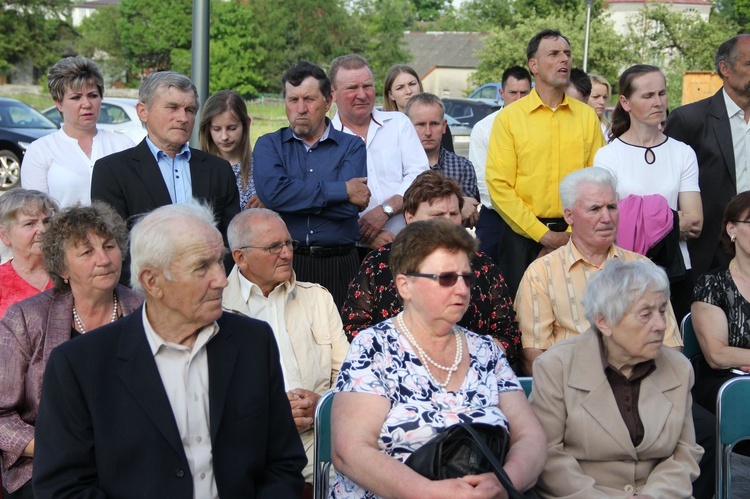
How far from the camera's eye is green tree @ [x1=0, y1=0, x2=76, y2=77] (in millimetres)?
49094

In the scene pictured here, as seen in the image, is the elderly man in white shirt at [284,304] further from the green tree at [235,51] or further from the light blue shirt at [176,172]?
the green tree at [235,51]

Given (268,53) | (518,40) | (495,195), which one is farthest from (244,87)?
(495,195)

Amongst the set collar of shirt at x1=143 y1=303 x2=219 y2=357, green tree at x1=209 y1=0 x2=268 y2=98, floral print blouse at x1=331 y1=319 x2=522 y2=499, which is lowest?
floral print blouse at x1=331 y1=319 x2=522 y2=499

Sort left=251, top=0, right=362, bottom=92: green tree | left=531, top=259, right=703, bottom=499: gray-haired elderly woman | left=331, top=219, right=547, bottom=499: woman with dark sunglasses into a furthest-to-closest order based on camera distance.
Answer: left=251, top=0, right=362, bottom=92: green tree → left=531, top=259, right=703, bottom=499: gray-haired elderly woman → left=331, top=219, right=547, bottom=499: woman with dark sunglasses

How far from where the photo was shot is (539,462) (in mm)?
3197

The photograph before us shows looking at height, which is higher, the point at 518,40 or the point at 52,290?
the point at 518,40

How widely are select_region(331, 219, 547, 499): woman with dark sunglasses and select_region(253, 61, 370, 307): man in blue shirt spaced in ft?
5.42

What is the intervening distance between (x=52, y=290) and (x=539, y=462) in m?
2.14

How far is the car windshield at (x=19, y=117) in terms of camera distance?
1822cm

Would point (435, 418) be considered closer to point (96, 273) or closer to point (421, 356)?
point (421, 356)

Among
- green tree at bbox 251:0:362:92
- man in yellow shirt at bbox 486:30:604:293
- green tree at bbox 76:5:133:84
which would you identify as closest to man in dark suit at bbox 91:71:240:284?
man in yellow shirt at bbox 486:30:604:293

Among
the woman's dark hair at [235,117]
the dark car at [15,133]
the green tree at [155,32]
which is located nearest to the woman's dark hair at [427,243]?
the woman's dark hair at [235,117]

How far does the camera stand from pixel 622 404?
3.61 m

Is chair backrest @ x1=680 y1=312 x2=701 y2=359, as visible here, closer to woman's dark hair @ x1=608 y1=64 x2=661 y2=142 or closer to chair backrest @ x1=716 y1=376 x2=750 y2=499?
chair backrest @ x1=716 y1=376 x2=750 y2=499
